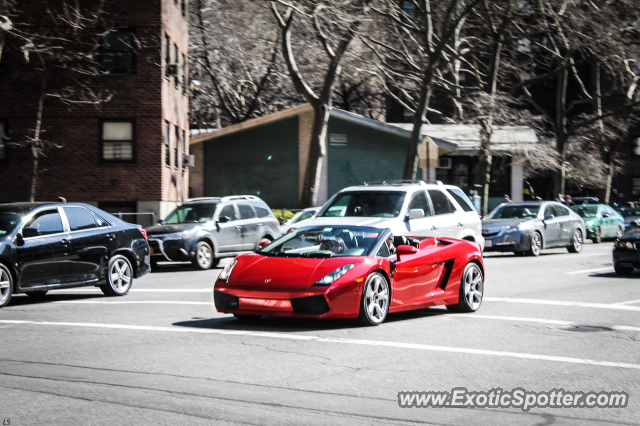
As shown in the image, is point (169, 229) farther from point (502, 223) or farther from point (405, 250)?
point (405, 250)

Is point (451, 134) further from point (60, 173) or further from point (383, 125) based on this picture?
point (60, 173)

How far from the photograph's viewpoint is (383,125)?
38031 mm

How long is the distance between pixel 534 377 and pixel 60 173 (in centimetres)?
2422

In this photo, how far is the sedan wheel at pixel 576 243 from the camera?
25047mm

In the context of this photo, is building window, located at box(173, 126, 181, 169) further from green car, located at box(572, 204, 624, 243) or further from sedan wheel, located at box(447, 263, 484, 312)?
sedan wheel, located at box(447, 263, 484, 312)

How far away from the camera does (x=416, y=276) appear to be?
10.5 meters

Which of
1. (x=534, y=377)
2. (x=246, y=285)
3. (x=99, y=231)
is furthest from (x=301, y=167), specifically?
(x=534, y=377)

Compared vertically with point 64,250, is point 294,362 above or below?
below

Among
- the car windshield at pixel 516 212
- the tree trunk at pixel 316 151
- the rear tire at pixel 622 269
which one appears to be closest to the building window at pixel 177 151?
the tree trunk at pixel 316 151

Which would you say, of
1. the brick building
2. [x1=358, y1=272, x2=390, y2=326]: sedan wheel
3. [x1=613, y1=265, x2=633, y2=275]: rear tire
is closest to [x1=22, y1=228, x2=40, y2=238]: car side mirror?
[x1=358, y1=272, x2=390, y2=326]: sedan wheel

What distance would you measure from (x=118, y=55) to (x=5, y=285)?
17.7 m

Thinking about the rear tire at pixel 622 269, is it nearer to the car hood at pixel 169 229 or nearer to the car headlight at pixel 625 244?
the car headlight at pixel 625 244

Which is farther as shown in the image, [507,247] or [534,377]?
[507,247]

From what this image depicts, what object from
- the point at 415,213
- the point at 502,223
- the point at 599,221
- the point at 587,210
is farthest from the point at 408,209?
the point at 587,210
